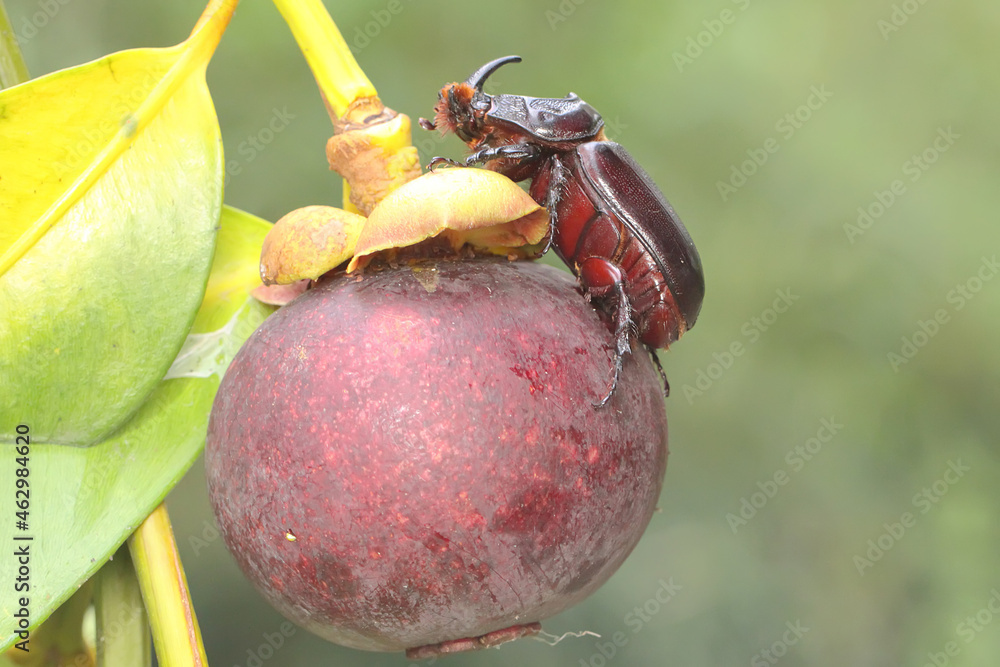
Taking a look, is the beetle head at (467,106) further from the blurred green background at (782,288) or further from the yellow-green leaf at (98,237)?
the blurred green background at (782,288)

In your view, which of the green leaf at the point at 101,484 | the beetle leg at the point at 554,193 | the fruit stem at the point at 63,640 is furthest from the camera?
the fruit stem at the point at 63,640

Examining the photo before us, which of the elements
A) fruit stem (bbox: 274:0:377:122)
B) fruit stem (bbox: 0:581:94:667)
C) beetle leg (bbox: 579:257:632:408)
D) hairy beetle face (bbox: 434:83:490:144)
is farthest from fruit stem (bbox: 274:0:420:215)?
fruit stem (bbox: 0:581:94:667)

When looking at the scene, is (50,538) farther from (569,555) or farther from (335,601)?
(569,555)

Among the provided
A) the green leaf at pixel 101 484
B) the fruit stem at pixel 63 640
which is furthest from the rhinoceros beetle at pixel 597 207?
the fruit stem at pixel 63 640

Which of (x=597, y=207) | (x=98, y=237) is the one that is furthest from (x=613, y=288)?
(x=98, y=237)

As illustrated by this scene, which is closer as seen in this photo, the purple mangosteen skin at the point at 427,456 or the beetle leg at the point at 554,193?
the purple mangosteen skin at the point at 427,456

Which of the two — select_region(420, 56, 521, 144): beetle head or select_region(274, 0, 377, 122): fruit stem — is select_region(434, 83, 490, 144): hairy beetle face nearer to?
select_region(420, 56, 521, 144): beetle head

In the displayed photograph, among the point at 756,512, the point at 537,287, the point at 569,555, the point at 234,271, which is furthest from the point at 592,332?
the point at 756,512

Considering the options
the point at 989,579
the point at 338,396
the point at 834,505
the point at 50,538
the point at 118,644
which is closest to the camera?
the point at 338,396
